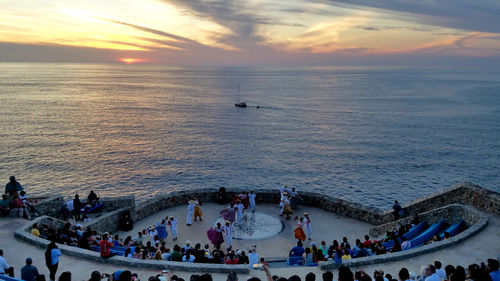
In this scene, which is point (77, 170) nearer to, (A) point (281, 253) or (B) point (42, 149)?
(B) point (42, 149)

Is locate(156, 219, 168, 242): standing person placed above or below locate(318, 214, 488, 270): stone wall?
below

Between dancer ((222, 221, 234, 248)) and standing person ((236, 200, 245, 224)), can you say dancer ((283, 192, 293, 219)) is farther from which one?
dancer ((222, 221, 234, 248))

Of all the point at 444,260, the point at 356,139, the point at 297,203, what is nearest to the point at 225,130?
the point at 356,139

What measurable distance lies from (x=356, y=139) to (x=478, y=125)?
29224mm

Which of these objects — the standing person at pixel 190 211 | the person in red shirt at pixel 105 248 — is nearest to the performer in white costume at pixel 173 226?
the standing person at pixel 190 211

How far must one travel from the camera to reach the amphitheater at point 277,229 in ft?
39.9

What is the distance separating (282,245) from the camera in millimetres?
17578

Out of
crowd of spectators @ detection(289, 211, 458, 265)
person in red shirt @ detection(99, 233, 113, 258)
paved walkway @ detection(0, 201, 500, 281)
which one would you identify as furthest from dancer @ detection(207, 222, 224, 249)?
person in red shirt @ detection(99, 233, 113, 258)

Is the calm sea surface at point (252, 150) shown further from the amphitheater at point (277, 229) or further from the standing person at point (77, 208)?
the standing person at point (77, 208)

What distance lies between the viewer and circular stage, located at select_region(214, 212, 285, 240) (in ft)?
60.6

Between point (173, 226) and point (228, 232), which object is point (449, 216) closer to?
point (228, 232)

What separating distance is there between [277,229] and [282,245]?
167 cm

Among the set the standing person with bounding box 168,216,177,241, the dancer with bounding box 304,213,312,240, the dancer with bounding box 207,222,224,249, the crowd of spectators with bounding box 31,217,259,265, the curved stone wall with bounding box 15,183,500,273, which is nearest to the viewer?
the curved stone wall with bounding box 15,183,500,273

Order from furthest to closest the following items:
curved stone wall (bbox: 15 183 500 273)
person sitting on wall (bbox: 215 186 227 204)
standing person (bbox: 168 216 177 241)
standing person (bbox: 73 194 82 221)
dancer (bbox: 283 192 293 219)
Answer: person sitting on wall (bbox: 215 186 227 204) < dancer (bbox: 283 192 293 219) < standing person (bbox: 73 194 82 221) < standing person (bbox: 168 216 177 241) < curved stone wall (bbox: 15 183 500 273)
